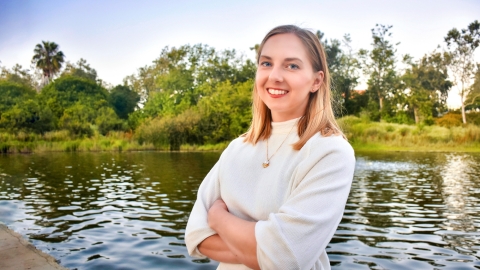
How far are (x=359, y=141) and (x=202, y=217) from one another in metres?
32.3

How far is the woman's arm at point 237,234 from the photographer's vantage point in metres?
1.34

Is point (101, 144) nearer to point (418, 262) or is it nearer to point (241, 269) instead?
point (418, 262)

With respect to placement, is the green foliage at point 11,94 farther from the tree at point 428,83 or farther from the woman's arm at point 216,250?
the woman's arm at point 216,250

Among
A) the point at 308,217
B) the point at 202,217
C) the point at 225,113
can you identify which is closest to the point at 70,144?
the point at 225,113

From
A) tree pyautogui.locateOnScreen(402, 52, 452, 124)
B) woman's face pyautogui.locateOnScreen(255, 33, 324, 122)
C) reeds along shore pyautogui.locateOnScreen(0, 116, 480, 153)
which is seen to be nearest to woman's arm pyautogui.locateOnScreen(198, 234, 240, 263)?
woman's face pyautogui.locateOnScreen(255, 33, 324, 122)

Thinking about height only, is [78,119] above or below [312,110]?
above

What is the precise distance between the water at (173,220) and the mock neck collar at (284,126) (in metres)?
3.75

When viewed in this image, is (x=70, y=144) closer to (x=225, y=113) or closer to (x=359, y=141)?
(x=225, y=113)

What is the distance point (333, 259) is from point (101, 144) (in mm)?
25892

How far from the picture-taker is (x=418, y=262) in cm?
513

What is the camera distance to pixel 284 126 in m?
1.52

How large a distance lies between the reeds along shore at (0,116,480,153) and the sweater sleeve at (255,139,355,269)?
26.2 meters

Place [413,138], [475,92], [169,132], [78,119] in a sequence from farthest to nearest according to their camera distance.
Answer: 1. [475,92]
2. [78,119]
3. [169,132]
4. [413,138]

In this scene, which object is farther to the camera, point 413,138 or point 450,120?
point 450,120
